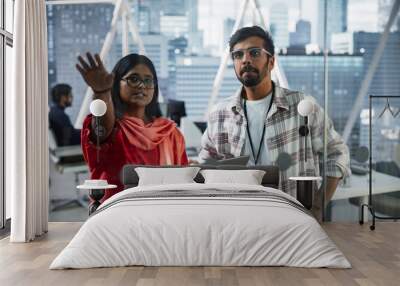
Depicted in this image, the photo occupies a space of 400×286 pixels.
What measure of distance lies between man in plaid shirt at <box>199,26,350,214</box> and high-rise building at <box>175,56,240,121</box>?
104mm

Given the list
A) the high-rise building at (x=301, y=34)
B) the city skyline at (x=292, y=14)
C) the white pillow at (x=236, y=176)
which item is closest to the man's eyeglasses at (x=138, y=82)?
the city skyline at (x=292, y=14)

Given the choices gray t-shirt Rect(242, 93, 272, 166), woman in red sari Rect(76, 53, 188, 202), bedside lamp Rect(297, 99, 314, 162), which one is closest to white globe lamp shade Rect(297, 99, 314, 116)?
bedside lamp Rect(297, 99, 314, 162)

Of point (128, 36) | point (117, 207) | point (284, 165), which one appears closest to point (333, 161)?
point (284, 165)

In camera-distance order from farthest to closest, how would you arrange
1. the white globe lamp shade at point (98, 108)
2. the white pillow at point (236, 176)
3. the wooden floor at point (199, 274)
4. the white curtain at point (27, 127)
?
the white globe lamp shade at point (98, 108), the white pillow at point (236, 176), the white curtain at point (27, 127), the wooden floor at point (199, 274)

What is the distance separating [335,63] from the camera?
748 centimetres

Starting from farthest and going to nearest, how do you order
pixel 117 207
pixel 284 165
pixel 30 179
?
1. pixel 284 165
2. pixel 30 179
3. pixel 117 207

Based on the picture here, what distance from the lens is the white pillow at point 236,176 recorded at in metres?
6.68

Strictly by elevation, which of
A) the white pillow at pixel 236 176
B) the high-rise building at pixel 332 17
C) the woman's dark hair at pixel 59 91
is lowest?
the white pillow at pixel 236 176

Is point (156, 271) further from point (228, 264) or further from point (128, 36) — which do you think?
point (128, 36)

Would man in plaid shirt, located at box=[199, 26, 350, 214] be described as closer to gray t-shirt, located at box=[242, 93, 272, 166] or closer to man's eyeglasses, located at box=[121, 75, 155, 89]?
gray t-shirt, located at box=[242, 93, 272, 166]

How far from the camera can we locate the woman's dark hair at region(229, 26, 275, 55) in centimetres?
745

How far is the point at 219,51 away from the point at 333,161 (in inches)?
75.6

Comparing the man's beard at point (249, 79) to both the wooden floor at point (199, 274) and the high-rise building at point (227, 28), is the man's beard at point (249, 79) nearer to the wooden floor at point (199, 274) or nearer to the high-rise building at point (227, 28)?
the high-rise building at point (227, 28)

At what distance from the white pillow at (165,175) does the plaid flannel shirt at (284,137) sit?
1.87 ft
